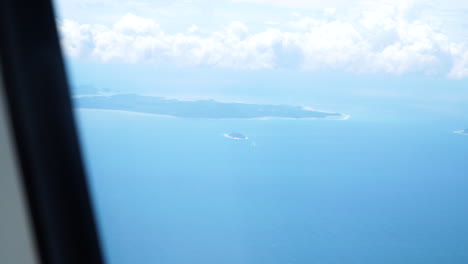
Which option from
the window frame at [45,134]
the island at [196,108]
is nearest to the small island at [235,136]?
the island at [196,108]

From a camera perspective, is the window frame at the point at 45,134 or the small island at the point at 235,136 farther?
the small island at the point at 235,136

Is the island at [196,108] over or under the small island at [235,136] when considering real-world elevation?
over

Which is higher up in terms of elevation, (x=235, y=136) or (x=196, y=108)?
(x=196, y=108)

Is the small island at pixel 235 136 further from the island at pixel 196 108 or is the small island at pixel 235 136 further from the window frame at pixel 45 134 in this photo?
the window frame at pixel 45 134

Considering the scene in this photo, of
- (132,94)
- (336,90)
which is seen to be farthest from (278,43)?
(132,94)

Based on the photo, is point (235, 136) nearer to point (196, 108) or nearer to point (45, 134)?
point (196, 108)

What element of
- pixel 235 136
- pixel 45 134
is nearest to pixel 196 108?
pixel 235 136

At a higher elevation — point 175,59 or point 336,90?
point 175,59

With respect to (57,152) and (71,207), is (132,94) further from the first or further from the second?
(71,207)
